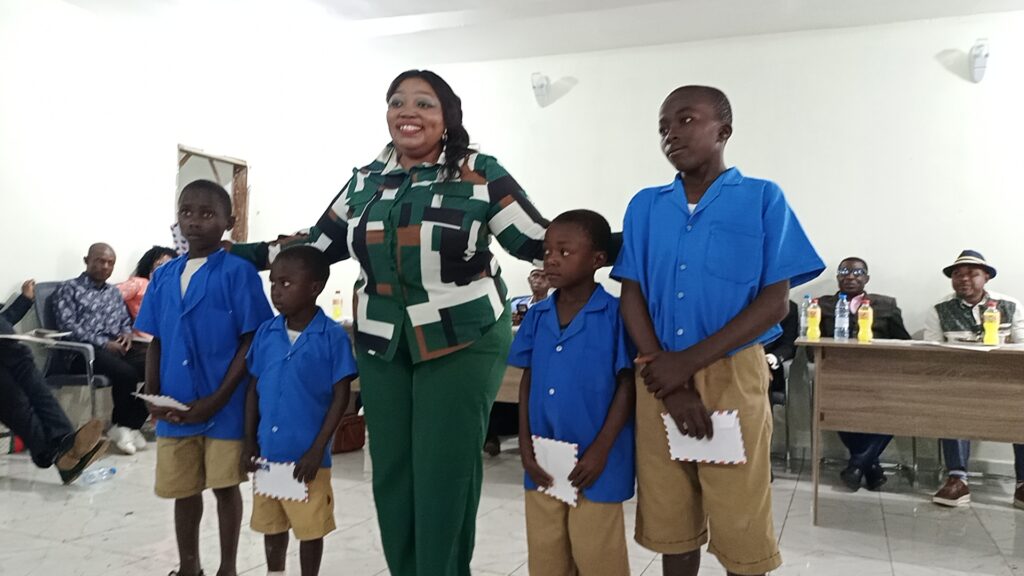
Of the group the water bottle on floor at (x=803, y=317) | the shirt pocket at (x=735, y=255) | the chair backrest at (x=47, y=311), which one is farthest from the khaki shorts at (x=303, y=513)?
the water bottle on floor at (x=803, y=317)

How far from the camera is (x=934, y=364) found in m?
3.34

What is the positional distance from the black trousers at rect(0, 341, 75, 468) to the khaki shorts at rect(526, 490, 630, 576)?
122 inches

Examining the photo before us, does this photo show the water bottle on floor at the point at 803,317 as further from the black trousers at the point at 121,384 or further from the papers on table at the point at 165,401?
the black trousers at the point at 121,384

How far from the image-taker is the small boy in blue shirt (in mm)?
1936

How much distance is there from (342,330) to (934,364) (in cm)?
273

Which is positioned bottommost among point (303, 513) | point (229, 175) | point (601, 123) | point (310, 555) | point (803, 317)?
point (310, 555)

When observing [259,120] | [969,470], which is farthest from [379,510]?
[259,120]

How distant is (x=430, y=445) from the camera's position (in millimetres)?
1584

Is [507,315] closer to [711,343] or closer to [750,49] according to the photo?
[711,343]

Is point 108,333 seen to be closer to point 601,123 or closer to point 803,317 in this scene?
point 601,123

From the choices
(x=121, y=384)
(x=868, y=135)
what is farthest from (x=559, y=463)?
(x=868, y=135)

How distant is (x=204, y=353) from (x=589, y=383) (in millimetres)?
1113

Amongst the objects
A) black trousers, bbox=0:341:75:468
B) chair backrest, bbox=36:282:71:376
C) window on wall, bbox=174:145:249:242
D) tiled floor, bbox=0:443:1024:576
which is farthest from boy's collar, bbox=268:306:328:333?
window on wall, bbox=174:145:249:242

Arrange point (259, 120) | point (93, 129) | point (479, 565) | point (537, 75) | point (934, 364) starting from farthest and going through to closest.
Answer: point (259, 120), point (537, 75), point (93, 129), point (934, 364), point (479, 565)
